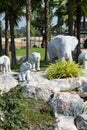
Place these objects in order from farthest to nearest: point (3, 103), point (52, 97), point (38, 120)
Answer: point (52, 97) → point (38, 120) → point (3, 103)

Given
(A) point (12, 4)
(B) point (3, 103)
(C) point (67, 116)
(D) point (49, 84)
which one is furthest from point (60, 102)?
(A) point (12, 4)

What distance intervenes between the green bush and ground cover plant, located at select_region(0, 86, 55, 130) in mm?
1660

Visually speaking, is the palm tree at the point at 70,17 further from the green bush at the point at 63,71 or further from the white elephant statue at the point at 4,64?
the green bush at the point at 63,71

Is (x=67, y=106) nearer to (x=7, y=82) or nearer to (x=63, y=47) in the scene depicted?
(x=7, y=82)

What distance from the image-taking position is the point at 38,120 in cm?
1303

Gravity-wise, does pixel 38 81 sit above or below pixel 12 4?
below

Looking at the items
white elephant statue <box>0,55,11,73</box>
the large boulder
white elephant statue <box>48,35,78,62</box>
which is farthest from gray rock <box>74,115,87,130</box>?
white elephant statue <box>0,55,11,73</box>

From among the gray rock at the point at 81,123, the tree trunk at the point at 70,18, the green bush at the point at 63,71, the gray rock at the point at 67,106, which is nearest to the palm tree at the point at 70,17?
the tree trunk at the point at 70,18

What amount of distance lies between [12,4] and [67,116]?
13276 millimetres

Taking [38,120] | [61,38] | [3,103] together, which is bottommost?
[38,120]

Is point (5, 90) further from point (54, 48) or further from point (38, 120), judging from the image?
point (54, 48)

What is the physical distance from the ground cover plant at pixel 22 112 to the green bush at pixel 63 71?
166 centimetres

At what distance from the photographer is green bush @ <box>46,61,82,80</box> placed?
A: 15.4 m

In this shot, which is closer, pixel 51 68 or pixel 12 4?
pixel 51 68
